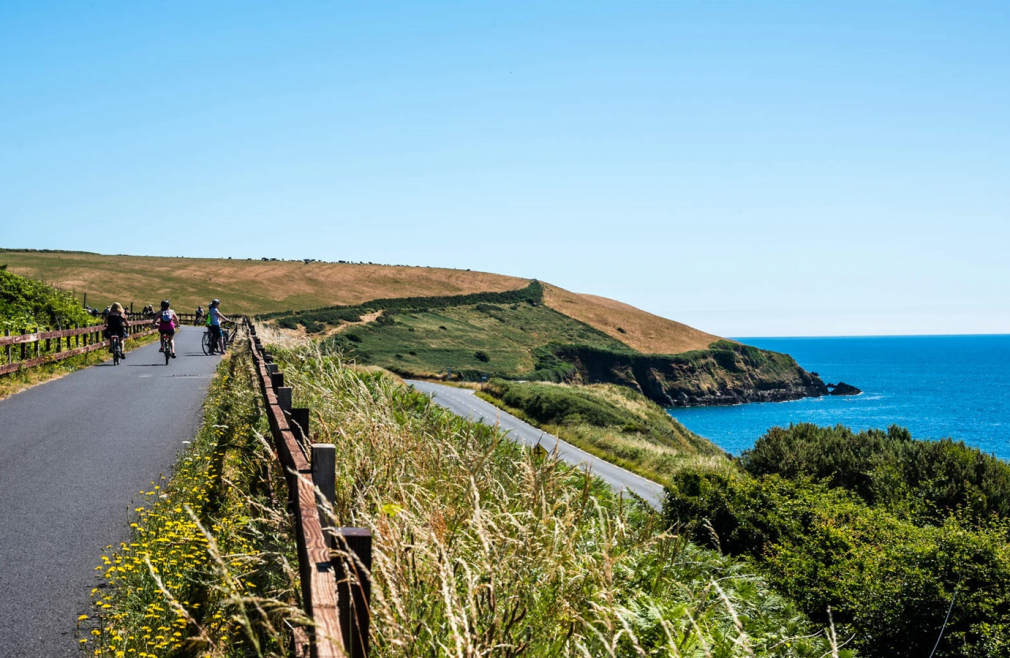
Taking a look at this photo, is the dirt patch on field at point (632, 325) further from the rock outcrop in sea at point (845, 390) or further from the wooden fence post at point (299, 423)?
the wooden fence post at point (299, 423)

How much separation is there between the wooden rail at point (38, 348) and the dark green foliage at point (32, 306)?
3.04ft

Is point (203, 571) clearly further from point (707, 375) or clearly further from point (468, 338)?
point (707, 375)

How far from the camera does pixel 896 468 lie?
42.8 ft

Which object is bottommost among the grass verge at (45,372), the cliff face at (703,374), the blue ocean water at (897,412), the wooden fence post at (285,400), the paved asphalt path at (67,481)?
the blue ocean water at (897,412)

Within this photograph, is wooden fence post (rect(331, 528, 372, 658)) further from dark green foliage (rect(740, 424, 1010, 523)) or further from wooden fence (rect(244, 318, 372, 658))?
dark green foliage (rect(740, 424, 1010, 523))

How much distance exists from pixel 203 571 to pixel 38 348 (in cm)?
1683

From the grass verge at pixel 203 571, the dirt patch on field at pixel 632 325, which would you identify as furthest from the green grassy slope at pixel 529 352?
the grass verge at pixel 203 571

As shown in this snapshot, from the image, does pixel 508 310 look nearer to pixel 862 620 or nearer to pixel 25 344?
pixel 25 344

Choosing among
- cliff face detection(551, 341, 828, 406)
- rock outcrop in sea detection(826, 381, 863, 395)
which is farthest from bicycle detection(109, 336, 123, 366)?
rock outcrop in sea detection(826, 381, 863, 395)

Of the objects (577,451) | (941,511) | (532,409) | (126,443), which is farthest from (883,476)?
(532,409)

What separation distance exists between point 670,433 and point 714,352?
59935 mm

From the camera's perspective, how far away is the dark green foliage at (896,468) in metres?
11.9

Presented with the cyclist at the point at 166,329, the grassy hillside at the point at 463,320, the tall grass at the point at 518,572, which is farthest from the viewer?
the grassy hillside at the point at 463,320

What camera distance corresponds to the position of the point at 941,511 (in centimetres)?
1153
